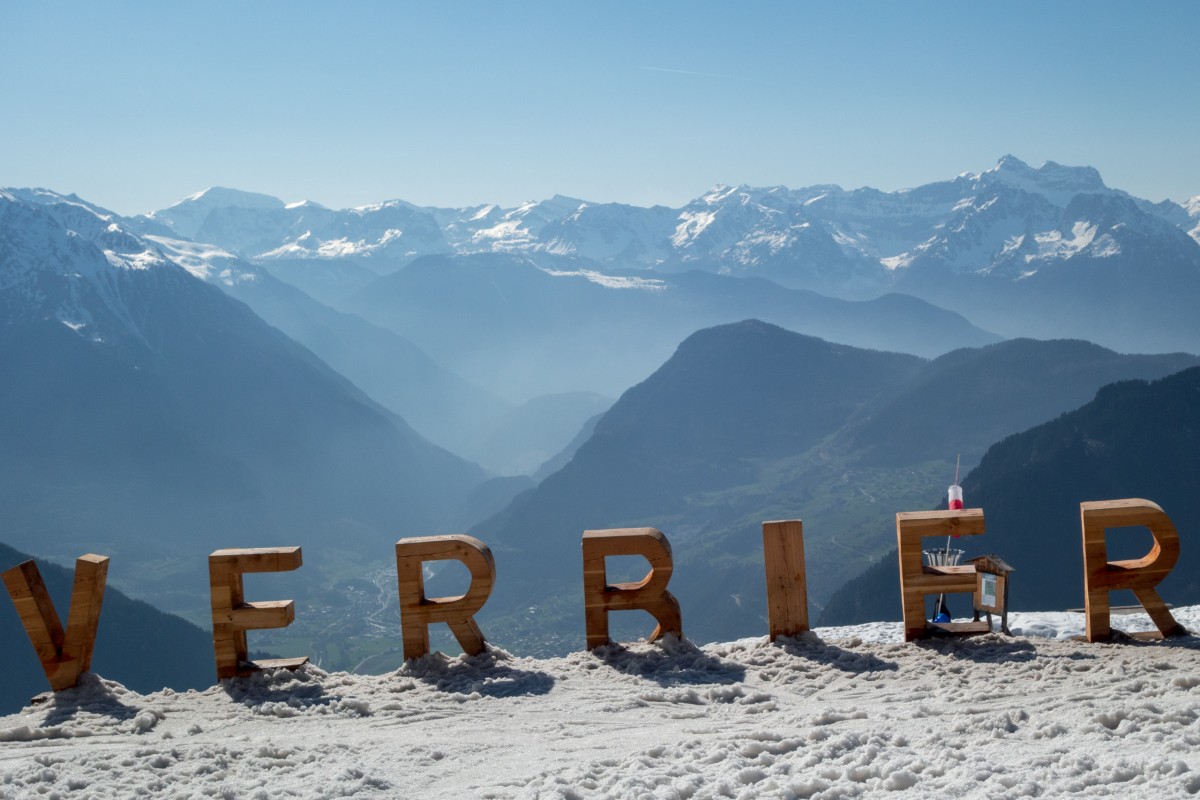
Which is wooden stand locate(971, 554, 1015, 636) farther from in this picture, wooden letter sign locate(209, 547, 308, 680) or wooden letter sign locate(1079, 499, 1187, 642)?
wooden letter sign locate(209, 547, 308, 680)

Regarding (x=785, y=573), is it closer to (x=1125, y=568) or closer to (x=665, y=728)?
(x=665, y=728)

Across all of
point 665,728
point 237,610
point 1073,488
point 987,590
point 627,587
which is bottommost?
point 1073,488

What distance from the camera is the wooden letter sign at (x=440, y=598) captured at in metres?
14.3

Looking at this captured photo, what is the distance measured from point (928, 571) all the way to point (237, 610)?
33.9 ft

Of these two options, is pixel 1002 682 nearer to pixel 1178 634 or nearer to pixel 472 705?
pixel 1178 634

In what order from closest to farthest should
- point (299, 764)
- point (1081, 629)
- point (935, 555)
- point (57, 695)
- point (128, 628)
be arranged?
point (299, 764), point (57, 695), point (935, 555), point (1081, 629), point (128, 628)

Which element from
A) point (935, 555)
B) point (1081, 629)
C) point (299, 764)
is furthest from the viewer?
point (1081, 629)

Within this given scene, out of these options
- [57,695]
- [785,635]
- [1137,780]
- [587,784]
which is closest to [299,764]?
[587,784]

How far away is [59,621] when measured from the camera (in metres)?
13.8

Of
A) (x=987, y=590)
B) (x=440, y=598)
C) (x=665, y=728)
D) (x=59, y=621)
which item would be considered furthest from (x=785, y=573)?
(x=59, y=621)

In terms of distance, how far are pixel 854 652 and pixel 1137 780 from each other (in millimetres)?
5279

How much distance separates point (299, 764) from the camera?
10711 mm

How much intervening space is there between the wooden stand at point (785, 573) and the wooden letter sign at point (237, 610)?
275 inches

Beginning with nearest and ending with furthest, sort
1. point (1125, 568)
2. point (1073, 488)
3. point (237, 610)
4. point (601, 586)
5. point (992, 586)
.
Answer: point (1125, 568)
point (237, 610)
point (992, 586)
point (601, 586)
point (1073, 488)
